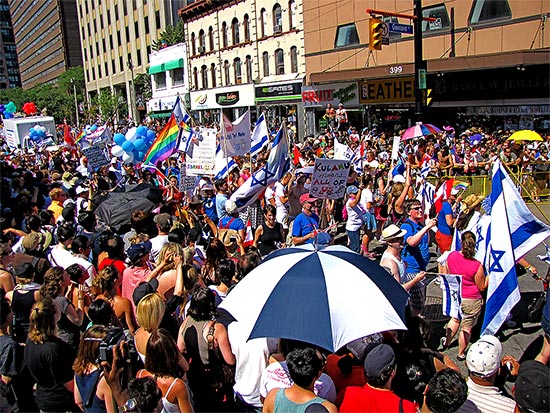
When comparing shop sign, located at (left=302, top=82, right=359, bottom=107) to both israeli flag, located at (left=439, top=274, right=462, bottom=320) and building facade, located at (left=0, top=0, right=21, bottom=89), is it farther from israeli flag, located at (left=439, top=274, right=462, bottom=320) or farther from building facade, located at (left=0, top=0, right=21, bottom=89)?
building facade, located at (left=0, top=0, right=21, bottom=89)

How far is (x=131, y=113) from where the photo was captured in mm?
59062

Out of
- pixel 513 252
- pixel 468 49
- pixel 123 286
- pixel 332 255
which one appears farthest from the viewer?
pixel 468 49

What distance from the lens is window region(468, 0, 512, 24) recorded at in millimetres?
19453

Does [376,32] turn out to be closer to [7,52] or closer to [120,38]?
[120,38]

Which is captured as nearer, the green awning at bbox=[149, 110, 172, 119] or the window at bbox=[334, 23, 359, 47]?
the window at bbox=[334, 23, 359, 47]

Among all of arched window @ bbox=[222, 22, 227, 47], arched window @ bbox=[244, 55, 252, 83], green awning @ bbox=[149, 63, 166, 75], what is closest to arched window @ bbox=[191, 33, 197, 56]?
arched window @ bbox=[222, 22, 227, 47]

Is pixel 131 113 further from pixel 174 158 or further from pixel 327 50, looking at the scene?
pixel 174 158

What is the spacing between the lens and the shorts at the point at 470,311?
544 centimetres

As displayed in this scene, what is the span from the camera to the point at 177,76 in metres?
47.2

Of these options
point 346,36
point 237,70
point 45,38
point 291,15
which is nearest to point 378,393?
point 346,36

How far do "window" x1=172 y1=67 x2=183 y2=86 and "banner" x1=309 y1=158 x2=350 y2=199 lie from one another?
41339mm

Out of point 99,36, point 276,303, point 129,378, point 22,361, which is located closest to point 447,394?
point 276,303

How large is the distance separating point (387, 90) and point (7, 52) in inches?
6477

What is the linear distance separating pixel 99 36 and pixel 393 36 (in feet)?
184
